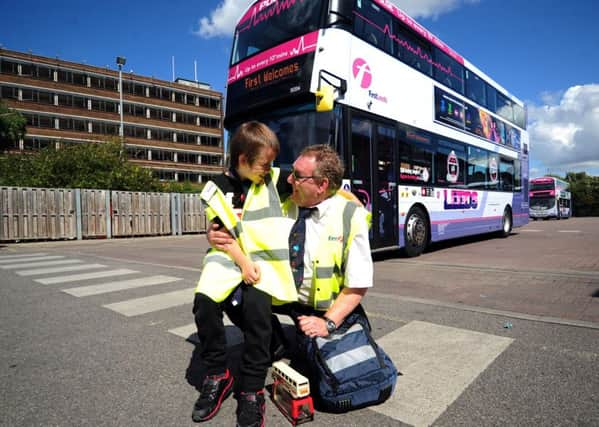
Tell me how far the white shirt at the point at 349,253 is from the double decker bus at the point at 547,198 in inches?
1594

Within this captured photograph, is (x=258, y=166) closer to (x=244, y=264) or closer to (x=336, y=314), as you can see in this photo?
(x=244, y=264)

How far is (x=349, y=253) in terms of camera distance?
221 centimetres

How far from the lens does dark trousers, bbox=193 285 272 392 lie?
2012mm

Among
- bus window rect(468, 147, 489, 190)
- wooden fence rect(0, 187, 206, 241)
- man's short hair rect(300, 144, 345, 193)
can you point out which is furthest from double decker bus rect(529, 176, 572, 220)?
man's short hair rect(300, 144, 345, 193)

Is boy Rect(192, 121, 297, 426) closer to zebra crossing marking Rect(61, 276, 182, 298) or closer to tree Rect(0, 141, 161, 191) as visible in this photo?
zebra crossing marking Rect(61, 276, 182, 298)

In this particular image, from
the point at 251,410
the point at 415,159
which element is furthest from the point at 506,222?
the point at 251,410

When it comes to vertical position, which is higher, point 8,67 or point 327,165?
point 8,67

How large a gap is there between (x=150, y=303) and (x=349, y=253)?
10.5 ft

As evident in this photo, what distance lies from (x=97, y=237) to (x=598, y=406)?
18563mm

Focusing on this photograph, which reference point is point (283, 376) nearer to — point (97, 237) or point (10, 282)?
point (10, 282)

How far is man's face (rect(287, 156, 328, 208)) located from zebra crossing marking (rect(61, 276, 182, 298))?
162 inches

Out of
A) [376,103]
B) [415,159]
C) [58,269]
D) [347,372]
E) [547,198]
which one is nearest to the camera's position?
[347,372]

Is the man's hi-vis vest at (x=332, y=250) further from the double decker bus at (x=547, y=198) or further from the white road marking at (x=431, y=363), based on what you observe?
the double decker bus at (x=547, y=198)

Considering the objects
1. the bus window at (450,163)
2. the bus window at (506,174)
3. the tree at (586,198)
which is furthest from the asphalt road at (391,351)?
the tree at (586,198)
